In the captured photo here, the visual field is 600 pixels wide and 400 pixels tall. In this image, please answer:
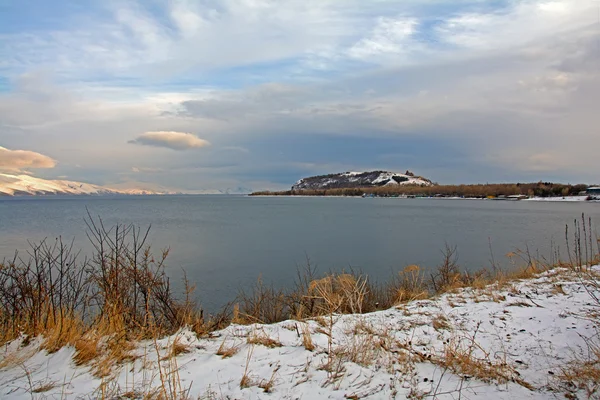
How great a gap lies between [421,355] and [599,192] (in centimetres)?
11991

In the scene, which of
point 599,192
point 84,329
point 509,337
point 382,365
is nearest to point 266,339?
point 382,365

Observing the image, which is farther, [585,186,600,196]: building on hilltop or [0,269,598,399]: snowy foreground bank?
[585,186,600,196]: building on hilltop

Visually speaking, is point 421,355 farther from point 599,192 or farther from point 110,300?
point 599,192

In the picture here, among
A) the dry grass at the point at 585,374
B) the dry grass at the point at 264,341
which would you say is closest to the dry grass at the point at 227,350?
the dry grass at the point at 264,341

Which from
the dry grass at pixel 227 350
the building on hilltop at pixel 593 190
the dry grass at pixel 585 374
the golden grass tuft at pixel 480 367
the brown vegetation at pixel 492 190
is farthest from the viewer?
the brown vegetation at pixel 492 190

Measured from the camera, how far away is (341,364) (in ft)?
12.8

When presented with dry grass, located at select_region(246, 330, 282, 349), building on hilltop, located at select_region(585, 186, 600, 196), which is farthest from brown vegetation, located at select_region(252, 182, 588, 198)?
dry grass, located at select_region(246, 330, 282, 349)

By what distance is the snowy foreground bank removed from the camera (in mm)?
3381

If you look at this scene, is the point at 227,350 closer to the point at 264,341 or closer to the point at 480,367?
the point at 264,341

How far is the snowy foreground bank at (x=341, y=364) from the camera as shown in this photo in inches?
133

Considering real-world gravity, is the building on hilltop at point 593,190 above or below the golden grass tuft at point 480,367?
above

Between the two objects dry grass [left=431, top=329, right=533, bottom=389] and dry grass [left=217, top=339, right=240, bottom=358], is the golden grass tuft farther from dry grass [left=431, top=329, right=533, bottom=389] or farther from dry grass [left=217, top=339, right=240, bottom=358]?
dry grass [left=217, top=339, right=240, bottom=358]

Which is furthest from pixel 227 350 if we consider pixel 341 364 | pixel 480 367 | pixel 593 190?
pixel 593 190

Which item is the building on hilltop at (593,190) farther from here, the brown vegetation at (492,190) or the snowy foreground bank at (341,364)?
the snowy foreground bank at (341,364)
